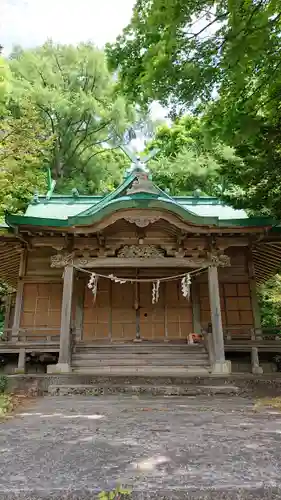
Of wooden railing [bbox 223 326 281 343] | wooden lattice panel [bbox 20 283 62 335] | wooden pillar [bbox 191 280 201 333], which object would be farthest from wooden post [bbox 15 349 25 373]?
wooden railing [bbox 223 326 281 343]

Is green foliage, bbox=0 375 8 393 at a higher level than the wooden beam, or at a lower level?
lower

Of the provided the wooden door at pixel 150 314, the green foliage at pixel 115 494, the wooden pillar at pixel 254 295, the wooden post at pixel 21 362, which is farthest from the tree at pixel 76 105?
the green foliage at pixel 115 494

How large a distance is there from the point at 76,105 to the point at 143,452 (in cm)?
2491

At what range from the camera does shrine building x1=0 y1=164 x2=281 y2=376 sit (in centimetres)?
918

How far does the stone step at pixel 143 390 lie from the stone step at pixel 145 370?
1.94 feet

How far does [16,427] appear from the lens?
4.83 metres

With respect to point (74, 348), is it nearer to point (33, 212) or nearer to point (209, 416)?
point (209, 416)

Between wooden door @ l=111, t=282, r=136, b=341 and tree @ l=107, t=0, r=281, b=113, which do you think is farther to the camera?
wooden door @ l=111, t=282, r=136, b=341

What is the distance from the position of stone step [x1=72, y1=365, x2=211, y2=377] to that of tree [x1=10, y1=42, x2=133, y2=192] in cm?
1854

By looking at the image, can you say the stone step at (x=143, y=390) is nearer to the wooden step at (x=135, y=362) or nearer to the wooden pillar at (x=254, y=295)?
the wooden step at (x=135, y=362)

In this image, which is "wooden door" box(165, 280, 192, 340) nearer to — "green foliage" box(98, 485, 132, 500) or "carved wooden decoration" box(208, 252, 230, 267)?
"carved wooden decoration" box(208, 252, 230, 267)

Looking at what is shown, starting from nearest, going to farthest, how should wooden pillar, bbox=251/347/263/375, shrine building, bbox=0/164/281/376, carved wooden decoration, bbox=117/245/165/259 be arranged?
shrine building, bbox=0/164/281/376
wooden pillar, bbox=251/347/263/375
carved wooden decoration, bbox=117/245/165/259

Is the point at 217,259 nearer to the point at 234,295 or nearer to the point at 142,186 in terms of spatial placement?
the point at 234,295

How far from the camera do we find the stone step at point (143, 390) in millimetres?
7637
